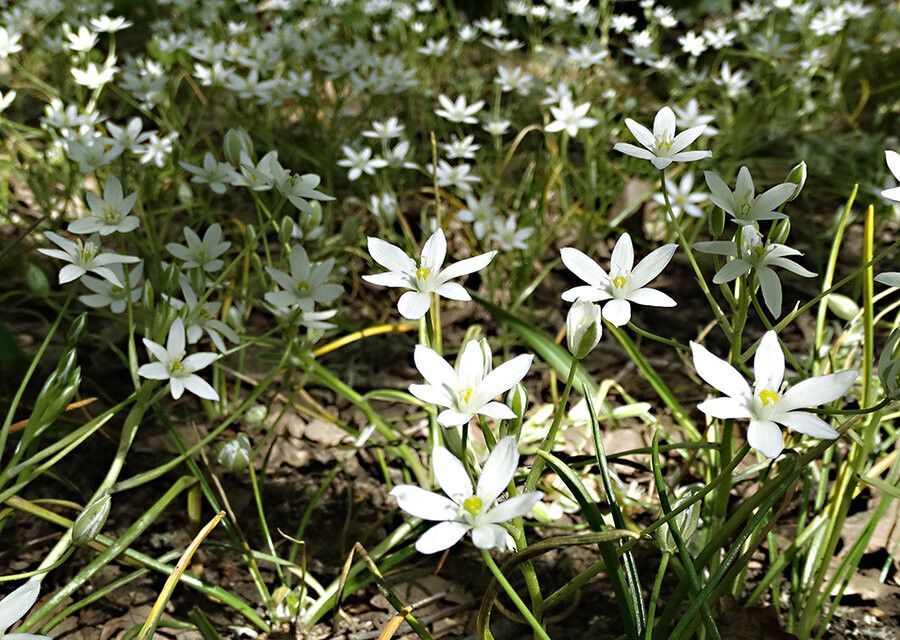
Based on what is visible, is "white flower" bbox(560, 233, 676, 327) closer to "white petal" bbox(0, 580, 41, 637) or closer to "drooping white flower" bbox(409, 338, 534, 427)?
"drooping white flower" bbox(409, 338, 534, 427)

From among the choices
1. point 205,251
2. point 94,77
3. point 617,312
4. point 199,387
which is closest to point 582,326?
point 617,312

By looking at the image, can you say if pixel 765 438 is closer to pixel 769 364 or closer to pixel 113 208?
pixel 769 364

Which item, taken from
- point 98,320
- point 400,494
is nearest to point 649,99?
point 98,320

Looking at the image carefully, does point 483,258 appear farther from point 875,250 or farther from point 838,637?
point 875,250

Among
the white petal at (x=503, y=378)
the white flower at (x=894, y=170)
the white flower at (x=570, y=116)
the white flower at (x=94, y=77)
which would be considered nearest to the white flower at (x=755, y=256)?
the white flower at (x=894, y=170)

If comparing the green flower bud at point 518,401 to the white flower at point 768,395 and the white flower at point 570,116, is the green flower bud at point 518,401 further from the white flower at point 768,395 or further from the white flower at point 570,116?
the white flower at point 570,116

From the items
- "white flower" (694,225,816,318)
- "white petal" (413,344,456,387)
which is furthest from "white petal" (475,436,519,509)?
"white flower" (694,225,816,318)
